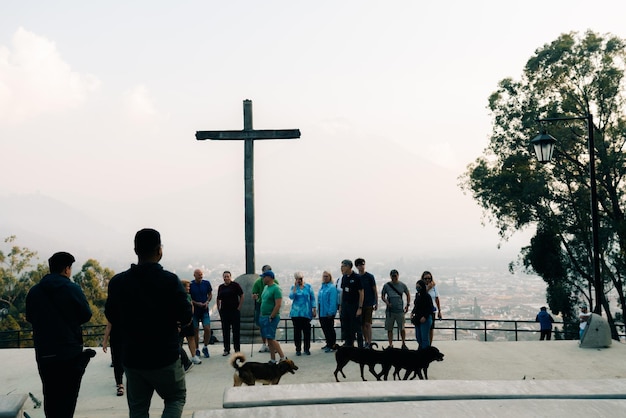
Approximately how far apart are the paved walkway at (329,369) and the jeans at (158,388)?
8.79 ft

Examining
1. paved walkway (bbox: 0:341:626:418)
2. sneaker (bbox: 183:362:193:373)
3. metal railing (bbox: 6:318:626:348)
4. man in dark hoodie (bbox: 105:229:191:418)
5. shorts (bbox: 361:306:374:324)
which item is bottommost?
metal railing (bbox: 6:318:626:348)

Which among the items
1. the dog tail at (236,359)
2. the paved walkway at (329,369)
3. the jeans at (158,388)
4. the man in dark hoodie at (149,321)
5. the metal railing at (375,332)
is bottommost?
the metal railing at (375,332)

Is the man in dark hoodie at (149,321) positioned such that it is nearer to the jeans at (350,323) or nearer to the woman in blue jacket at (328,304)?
the jeans at (350,323)

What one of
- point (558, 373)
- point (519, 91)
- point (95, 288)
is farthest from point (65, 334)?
point (95, 288)

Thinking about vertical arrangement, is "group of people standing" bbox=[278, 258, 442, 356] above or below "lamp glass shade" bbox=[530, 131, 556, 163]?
below

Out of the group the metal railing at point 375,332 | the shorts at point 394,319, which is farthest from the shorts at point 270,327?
the shorts at point 394,319

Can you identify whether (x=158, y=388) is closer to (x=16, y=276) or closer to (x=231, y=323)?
(x=231, y=323)

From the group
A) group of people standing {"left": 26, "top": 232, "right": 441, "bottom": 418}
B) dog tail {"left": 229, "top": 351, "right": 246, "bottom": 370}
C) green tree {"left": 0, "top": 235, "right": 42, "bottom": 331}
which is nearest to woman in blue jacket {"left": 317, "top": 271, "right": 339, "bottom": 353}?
dog tail {"left": 229, "top": 351, "right": 246, "bottom": 370}

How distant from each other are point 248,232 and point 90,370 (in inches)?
219

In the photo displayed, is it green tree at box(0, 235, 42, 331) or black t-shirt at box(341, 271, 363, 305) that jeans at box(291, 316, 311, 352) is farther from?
green tree at box(0, 235, 42, 331)

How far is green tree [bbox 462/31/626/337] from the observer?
2414 cm

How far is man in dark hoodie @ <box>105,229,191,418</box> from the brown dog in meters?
3.58

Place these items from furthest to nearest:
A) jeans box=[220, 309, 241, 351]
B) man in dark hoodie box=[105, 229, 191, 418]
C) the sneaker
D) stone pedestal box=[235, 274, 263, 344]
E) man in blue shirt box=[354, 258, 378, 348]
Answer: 1. stone pedestal box=[235, 274, 263, 344]
2. man in blue shirt box=[354, 258, 378, 348]
3. jeans box=[220, 309, 241, 351]
4. the sneaker
5. man in dark hoodie box=[105, 229, 191, 418]

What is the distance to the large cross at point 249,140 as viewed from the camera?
14.4m
